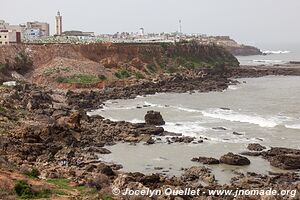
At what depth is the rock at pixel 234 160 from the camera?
25.0 metres

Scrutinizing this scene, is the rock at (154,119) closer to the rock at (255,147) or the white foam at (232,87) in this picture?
the rock at (255,147)

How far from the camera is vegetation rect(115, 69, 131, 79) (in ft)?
202

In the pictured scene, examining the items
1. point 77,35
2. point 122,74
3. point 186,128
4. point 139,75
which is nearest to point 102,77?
point 122,74

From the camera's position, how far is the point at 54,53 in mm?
64188

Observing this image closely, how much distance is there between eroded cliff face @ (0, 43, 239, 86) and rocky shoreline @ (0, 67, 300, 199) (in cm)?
1145

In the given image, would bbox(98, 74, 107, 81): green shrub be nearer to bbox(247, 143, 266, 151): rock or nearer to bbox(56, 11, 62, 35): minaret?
bbox(247, 143, 266, 151): rock

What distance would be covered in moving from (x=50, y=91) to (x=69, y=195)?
36154 millimetres

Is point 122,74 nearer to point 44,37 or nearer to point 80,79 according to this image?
point 80,79

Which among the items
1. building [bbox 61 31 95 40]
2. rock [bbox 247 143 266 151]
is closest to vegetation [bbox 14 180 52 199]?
rock [bbox 247 143 266 151]

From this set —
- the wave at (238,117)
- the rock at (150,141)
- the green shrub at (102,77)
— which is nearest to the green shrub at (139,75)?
the green shrub at (102,77)

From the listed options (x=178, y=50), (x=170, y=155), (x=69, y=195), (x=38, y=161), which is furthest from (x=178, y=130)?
(x=178, y=50)

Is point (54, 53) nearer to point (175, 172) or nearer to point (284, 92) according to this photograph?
point (284, 92)

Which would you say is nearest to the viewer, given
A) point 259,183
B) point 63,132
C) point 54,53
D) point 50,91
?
point 259,183

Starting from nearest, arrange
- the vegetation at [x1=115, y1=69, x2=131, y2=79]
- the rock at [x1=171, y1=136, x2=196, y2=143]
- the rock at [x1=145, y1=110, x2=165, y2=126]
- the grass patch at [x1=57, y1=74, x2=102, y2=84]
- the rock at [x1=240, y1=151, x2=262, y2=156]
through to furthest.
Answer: the rock at [x1=240, y1=151, x2=262, y2=156] → the rock at [x1=171, y1=136, x2=196, y2=143] → the rock at [x1=145, y1=110, x2=165, y2=126] → the grass patch at [x1=57, y1=74, x2=102, y2=84] → the vegetation at [x1=115, y1=69, x2=131, y2=79]
